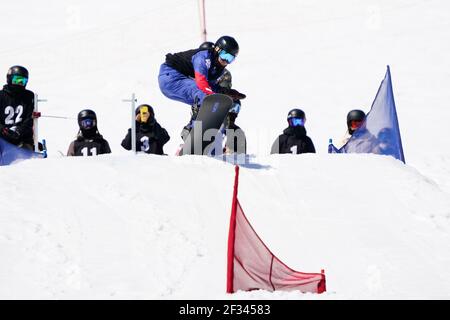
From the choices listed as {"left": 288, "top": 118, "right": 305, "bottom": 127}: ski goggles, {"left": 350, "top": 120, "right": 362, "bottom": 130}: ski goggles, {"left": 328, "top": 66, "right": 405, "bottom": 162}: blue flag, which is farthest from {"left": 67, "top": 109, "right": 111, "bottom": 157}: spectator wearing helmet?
{"left": 350, "top": 120, "right": 362, "bottom": 130}: ski goggles

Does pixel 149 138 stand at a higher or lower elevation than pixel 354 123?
lower

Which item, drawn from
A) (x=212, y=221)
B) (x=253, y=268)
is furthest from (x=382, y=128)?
(x=253, y=268)

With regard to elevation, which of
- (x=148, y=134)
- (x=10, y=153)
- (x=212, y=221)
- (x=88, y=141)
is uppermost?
(x=148, y=134)

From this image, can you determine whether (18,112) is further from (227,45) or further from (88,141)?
(227,45)

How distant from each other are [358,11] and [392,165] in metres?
16.8

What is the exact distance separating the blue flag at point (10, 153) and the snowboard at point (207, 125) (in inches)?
75.3

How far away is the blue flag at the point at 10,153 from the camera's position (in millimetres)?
10062

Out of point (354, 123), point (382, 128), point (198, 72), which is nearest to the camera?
point (198, 72)

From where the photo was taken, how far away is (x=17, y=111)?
11062mm

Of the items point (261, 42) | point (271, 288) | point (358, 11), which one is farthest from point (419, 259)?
point (358, 11)

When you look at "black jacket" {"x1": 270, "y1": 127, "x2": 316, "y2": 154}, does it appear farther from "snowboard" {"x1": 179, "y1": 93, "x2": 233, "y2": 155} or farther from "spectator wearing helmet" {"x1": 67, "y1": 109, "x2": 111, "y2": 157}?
"spectator wearing helmet" {"x1": 67, "y1": 109, "x2": 111, "y2": 157}

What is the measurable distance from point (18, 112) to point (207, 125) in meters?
2.87

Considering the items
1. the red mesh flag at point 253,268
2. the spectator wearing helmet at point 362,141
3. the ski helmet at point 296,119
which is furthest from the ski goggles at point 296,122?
the red mesh flag at point 253,268

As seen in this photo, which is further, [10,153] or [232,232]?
[10,153]
